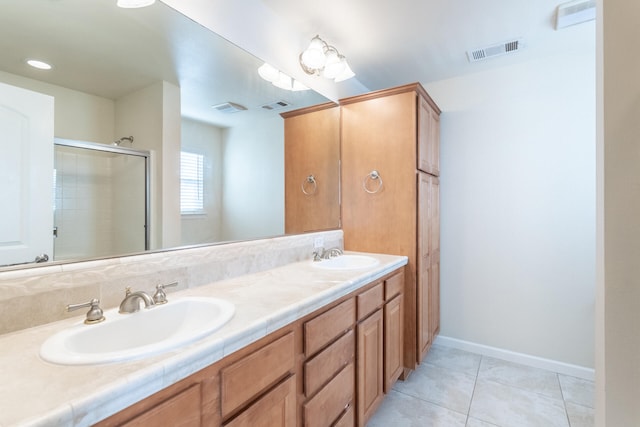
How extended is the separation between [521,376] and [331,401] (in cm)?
177

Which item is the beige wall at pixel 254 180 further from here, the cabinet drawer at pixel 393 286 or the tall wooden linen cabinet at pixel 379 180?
the cabinet drawer at pixel 393 286

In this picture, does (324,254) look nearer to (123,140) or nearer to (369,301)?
(369,301)

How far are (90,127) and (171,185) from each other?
37 centimetres

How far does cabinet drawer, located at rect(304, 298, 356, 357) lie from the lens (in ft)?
3.79

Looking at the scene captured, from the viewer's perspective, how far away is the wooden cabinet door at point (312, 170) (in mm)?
2119

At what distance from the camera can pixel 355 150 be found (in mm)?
2316

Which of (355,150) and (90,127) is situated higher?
(355,150)

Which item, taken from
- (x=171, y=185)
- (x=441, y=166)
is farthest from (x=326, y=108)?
(x=171, y=185)

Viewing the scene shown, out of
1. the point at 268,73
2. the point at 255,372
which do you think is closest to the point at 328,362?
the point at 255,372

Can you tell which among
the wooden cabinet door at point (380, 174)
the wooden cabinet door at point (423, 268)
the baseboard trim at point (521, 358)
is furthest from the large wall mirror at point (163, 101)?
the baseboard trim at point (521, 358)

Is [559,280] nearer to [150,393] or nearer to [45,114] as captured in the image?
[150,393]

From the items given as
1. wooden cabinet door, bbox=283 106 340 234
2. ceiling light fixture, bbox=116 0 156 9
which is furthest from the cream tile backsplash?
ceiling light fixture, bbox=116 0 156 9

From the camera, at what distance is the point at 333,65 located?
2049mm

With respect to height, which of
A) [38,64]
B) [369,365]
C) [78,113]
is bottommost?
→ [369,365]
